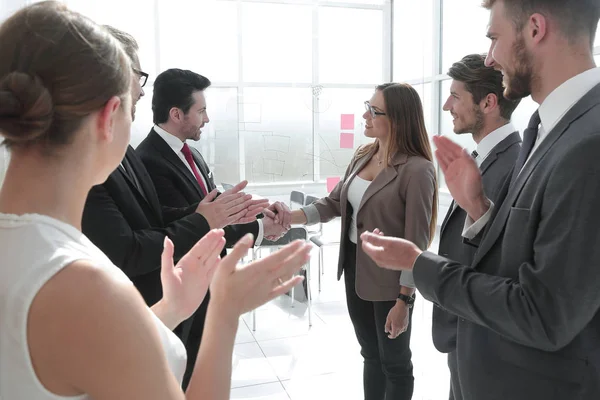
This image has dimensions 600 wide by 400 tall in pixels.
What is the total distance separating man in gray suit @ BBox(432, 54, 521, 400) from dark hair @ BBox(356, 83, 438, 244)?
268 mm

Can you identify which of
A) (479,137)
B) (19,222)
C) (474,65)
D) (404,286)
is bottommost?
(404,286)

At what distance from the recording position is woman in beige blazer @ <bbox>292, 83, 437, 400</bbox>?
2369 millimetres

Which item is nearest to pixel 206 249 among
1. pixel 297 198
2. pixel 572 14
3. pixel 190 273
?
pixel 190 273

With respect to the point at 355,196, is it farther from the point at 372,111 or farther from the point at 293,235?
the point at 293,235

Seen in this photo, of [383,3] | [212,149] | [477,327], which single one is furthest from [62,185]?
[383,3]

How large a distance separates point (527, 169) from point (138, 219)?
1321 millimetres

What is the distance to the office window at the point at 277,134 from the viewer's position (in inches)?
240

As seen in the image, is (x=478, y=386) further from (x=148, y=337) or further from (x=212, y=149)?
(x=212, y=149)

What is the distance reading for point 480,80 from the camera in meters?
2.12

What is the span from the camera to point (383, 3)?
21.3 feet

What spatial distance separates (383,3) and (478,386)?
611 centimetres

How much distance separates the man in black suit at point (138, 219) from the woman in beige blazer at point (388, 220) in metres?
0.69

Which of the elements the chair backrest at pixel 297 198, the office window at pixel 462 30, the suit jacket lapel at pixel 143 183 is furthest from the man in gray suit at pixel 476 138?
the office window at pixel 462 30

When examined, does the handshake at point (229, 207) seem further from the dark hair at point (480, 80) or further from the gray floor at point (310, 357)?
the gray floor at point (310, 357)
